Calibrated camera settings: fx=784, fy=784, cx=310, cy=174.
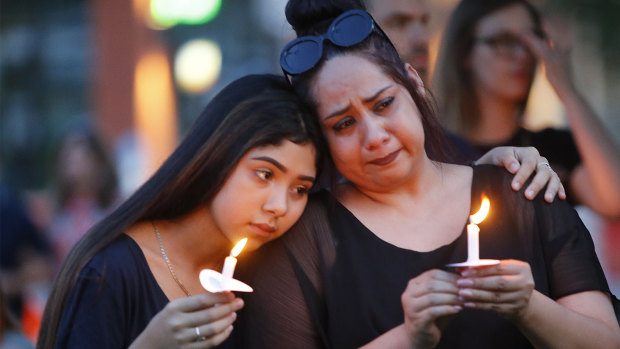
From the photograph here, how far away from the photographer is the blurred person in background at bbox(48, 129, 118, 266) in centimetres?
609

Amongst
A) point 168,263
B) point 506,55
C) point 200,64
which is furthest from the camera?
point 200,64

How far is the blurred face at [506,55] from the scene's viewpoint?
3.59 metres

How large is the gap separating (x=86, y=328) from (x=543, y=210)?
1.38 m

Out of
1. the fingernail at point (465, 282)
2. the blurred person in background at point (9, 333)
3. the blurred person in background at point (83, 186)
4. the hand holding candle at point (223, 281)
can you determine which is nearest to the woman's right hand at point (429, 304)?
the fingernail at point (465, 282)

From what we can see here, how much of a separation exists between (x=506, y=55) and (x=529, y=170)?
1396mm

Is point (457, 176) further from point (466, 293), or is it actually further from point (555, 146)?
point (555, 146)

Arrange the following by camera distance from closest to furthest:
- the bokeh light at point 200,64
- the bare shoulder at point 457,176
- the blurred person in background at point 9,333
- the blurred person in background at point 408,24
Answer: the bare shoulder at point 457,176
the blurred person in background at point 408,24
the blurred person in background at point 9,333
the bokeh light at point 200,64

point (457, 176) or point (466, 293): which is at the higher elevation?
point (457, 176)

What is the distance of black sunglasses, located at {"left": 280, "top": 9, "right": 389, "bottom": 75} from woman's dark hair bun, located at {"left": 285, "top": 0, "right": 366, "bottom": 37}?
9cm

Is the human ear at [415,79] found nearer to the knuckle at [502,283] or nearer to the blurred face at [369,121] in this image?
the blurred face at [369,121]

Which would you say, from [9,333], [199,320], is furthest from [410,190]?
[9,333]

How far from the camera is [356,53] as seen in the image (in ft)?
7.87

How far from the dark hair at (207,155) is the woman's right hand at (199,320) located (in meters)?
0.53

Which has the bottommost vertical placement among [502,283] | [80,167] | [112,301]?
[502,283]
